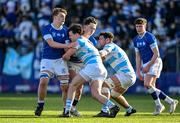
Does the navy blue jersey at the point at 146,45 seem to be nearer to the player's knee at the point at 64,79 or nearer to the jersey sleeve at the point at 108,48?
the jersey sleeve at the point at 108,48

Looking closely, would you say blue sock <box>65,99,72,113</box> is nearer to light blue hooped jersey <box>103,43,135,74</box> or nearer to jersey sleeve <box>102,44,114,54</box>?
jersey sleeve <box>102,44,114,54</box>

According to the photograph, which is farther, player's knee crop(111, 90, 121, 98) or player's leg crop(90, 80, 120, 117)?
player's knee crop(111, 90, 121, 98)

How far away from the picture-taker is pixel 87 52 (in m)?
16.5

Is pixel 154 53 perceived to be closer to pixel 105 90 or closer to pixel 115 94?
pixel 115 94

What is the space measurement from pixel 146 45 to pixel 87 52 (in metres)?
2.72

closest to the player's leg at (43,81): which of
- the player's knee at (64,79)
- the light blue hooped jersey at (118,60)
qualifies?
the player's knee at (64,79)

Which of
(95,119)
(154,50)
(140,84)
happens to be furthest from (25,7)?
(95,119)

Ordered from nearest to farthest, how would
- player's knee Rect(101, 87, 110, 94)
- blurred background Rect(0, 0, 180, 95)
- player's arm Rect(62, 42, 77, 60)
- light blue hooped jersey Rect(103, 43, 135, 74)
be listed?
player's arm Rect(62, 42, 77, 60)
player's knee Rect(101, 87, 110, 94)
light blue hooped jersey Rect(103, 43, 135, 74)
blurred background Rect(0, 0, 180, 95)

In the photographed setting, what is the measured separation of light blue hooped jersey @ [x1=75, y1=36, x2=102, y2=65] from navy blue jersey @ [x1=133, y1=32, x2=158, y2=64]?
8.03ft

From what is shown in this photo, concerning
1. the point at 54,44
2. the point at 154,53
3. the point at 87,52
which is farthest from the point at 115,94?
the point at 54,44

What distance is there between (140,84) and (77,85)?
13970 mm

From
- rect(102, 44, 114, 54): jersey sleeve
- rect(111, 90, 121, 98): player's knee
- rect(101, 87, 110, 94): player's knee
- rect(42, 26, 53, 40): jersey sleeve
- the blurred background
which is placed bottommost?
rect(111, 90, 121, 98): player's knee

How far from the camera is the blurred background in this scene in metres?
29.9

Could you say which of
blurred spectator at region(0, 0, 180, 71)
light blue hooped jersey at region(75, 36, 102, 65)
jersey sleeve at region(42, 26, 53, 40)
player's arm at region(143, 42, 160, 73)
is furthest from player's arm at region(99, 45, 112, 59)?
blurred spectator at region(0, 0, 180, 71)
